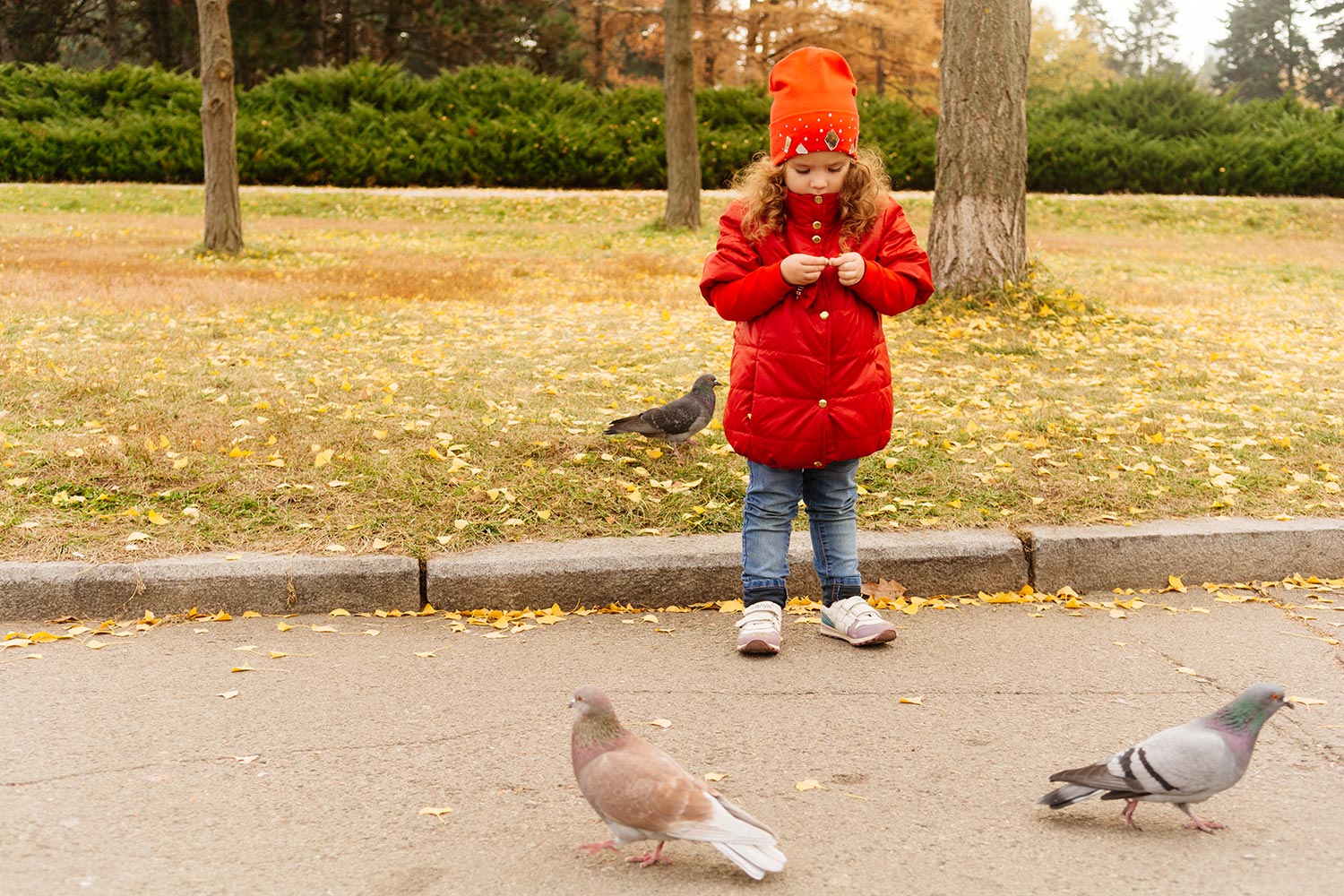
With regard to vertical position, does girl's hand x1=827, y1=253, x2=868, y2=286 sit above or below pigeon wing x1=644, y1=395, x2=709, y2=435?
above

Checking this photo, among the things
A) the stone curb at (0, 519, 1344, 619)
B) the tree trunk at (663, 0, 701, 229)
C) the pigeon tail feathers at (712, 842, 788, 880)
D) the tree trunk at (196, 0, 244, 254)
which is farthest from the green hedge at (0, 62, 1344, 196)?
the pigeon tail feathers at (712, 842, 788, 880)

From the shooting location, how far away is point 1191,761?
8.36ft

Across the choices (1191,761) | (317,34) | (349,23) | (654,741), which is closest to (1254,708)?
(1191,761)

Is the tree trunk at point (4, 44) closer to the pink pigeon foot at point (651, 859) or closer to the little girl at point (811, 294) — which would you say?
the little girl at point (811, 294)

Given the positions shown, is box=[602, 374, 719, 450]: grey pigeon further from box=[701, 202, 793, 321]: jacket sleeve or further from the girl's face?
the girl's face

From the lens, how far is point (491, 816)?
9.02ft

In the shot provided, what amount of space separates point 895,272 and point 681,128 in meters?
14.0

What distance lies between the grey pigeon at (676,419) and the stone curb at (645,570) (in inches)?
25.0

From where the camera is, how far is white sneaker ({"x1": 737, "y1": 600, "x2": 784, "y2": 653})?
12.5 ft

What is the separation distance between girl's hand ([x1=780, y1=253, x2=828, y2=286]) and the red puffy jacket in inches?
3.1

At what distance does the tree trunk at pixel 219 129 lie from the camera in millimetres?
13094

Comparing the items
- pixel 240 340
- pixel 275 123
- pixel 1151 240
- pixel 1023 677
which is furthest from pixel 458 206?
pixel 1023 677

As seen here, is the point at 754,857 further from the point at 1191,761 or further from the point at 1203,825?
the point at 1203,825

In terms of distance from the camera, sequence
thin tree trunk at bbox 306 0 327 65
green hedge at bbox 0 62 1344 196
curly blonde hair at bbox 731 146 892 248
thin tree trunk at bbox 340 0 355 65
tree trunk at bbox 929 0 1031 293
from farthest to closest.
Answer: thin tree trunk at bbox 340 0 355 65, thin tree trunk at bbox 306 0 327 65, green hedge at bbox 0 62 1344 196, tree trunk at bbox 929 0 1031 293, curly blonde hair at bbox 731 146 892 248
